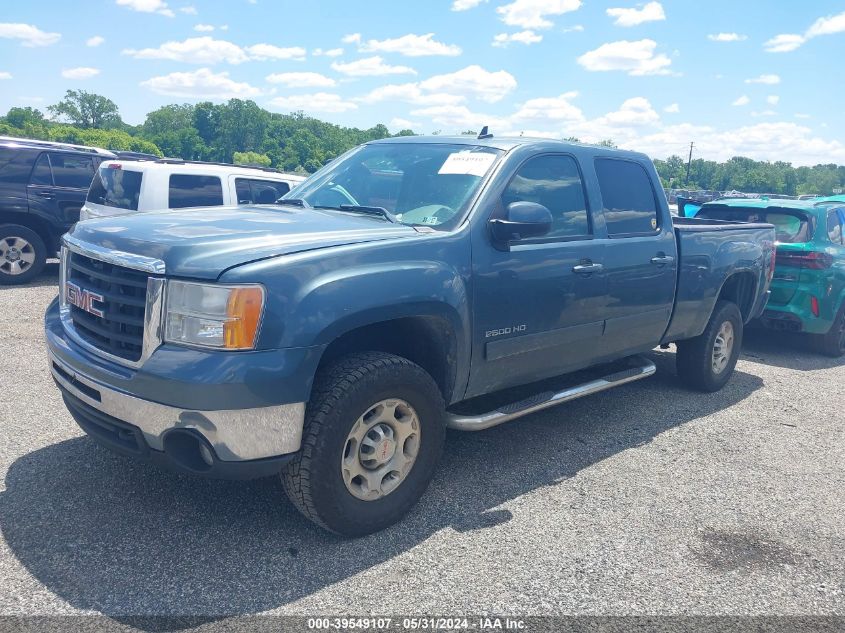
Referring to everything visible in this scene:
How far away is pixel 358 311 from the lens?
122 inches

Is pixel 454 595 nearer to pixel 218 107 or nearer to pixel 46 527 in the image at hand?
Result: pixel 46 527

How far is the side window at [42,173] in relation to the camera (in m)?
9.75

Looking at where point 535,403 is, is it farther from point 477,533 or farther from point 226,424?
point 226,424

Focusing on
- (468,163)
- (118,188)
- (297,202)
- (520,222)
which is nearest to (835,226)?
(468,163)

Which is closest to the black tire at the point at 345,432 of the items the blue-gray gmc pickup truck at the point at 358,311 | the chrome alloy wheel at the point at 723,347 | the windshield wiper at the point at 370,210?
the blue-gray gmc pickup truck at the point at 358,311

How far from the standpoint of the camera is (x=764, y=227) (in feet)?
21.4

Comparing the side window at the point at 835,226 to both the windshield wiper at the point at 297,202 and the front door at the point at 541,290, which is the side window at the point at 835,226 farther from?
the windshield wiper at the point at 297,202

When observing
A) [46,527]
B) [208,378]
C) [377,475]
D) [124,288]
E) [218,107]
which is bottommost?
[46,527]

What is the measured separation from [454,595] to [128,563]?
1397 millimetres

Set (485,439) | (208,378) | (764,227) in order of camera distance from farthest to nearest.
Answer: (764,227) < (485,439) < (208,378)

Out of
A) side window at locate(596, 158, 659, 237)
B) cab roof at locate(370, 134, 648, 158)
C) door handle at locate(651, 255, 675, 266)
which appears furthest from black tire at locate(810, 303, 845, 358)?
cab roof at locate(370, 134, 648, 158)

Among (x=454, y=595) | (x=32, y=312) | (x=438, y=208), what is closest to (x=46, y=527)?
(x=454, y=595)

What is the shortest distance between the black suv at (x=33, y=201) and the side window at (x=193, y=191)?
2141 millimetres

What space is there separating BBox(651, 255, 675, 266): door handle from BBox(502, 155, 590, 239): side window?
2.55 feet
